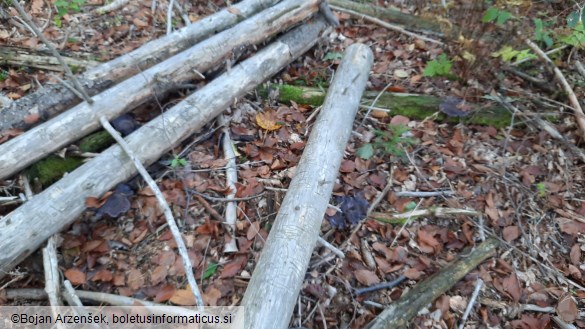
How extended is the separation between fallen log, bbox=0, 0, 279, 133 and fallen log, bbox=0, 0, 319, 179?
0.22 metres

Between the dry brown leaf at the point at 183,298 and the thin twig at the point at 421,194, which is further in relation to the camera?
the thin twig at the point at 421,194

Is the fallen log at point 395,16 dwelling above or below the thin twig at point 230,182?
above

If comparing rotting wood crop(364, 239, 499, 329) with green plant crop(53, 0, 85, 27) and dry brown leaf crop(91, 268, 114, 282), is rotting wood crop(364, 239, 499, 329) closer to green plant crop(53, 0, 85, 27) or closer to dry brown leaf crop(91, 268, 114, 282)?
dry brown leaf crop(91, 268, 114, 282)

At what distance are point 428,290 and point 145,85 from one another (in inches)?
112

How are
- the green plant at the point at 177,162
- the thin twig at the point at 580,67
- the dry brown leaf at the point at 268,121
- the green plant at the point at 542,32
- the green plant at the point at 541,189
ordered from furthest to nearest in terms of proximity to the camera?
1. the thin twig at the point at 580,67
2. the dry brown leaf at the point at 268,121
3. the green plant at the point at 542,32
4. the green plant at the point at 541,189
5. the green plant at the point at 177,162

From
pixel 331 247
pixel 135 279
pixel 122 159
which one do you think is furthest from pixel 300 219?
pixel 122 159

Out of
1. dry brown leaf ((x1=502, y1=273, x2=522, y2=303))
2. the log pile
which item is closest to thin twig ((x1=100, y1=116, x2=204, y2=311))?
the log pile

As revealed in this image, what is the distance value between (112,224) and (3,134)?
1.11 m

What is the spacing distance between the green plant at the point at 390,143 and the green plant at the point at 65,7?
3835mm

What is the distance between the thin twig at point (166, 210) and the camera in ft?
7.27

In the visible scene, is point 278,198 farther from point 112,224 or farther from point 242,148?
point 112,224

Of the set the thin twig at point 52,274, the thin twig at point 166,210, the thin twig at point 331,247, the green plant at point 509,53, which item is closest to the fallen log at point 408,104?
the green plant at point 509,53

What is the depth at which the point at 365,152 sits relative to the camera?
332 centimetres

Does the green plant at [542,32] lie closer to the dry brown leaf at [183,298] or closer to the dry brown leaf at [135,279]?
the dry brown leaf at [183,298]
